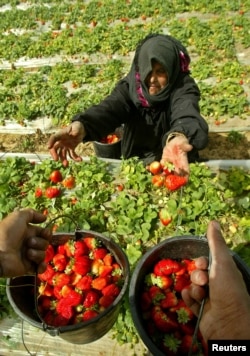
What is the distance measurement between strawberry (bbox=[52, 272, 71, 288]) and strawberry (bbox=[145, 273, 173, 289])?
0.56 metres

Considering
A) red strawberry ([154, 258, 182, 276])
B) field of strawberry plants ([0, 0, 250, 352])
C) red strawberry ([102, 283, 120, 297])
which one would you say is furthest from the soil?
red strawberry ([102, 283, 120, 297])

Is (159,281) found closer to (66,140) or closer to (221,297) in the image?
(221,297)

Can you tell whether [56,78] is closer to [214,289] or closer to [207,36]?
[207,36]

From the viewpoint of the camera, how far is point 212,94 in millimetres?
5309

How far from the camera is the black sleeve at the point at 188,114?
8.17 ft

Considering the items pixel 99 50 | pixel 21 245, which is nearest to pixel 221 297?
pixel 21 245

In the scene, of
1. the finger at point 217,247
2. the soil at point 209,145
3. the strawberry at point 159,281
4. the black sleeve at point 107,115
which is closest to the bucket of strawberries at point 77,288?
the strawberry at point 159,281

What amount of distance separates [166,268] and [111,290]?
16.0 inches

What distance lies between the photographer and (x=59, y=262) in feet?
7.38

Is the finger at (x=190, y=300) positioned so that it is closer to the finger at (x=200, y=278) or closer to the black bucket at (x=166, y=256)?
the finger at (x=200, y=278)

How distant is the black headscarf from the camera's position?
272 centimetres

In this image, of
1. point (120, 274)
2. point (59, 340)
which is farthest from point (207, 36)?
point (59, 340)

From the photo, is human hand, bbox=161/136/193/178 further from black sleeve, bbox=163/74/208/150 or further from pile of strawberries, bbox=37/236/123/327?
pile of strawberries, bbox=37/236/123/327

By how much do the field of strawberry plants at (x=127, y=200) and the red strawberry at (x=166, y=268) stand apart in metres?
0.33
